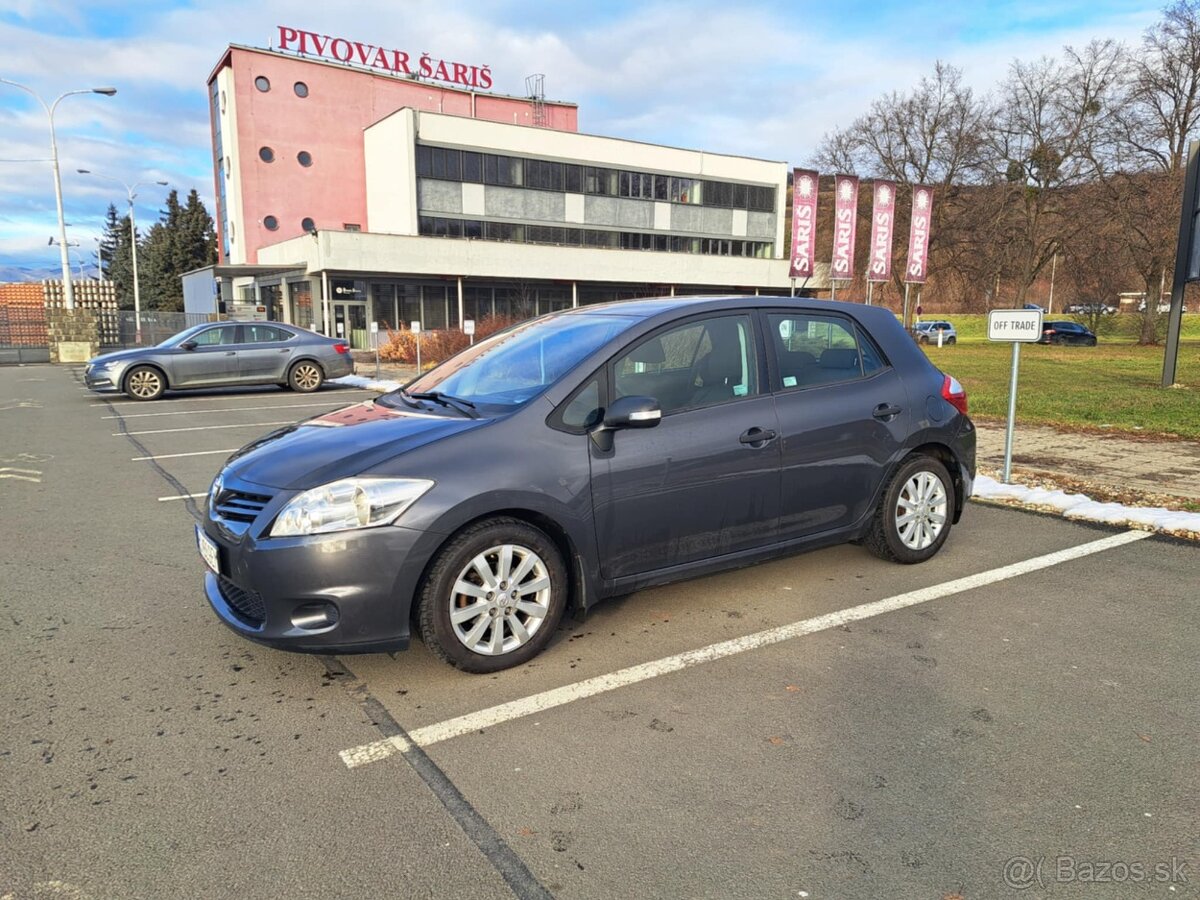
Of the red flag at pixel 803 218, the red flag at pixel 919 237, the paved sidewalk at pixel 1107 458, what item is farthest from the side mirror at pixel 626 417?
the red flag at pixel 919 237

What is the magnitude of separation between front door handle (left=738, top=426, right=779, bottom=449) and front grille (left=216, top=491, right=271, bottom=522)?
7.40 ft

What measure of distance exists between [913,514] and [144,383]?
14800 mm

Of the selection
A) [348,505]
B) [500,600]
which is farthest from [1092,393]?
[348,505]

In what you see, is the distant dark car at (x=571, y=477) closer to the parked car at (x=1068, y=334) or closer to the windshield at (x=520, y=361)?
the windshield at (x=520, y=361)

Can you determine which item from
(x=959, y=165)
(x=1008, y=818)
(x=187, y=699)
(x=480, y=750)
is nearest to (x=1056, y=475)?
(x=1008, y=818)

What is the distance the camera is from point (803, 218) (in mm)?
22062

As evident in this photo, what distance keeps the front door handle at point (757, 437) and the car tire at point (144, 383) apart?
1454cm

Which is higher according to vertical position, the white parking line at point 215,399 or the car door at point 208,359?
the car door at point 208,359

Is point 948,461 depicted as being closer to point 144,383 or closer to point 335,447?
point 335,447

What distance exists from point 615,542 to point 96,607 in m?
2.94

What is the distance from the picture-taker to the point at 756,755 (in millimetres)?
2910

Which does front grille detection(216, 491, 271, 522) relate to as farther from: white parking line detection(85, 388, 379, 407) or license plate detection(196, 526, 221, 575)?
white parking line detection(85, 388, 379, 407)

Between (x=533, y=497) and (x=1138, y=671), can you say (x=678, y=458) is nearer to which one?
(x=533, y=497)

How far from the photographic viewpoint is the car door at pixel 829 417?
4320 millimetres
